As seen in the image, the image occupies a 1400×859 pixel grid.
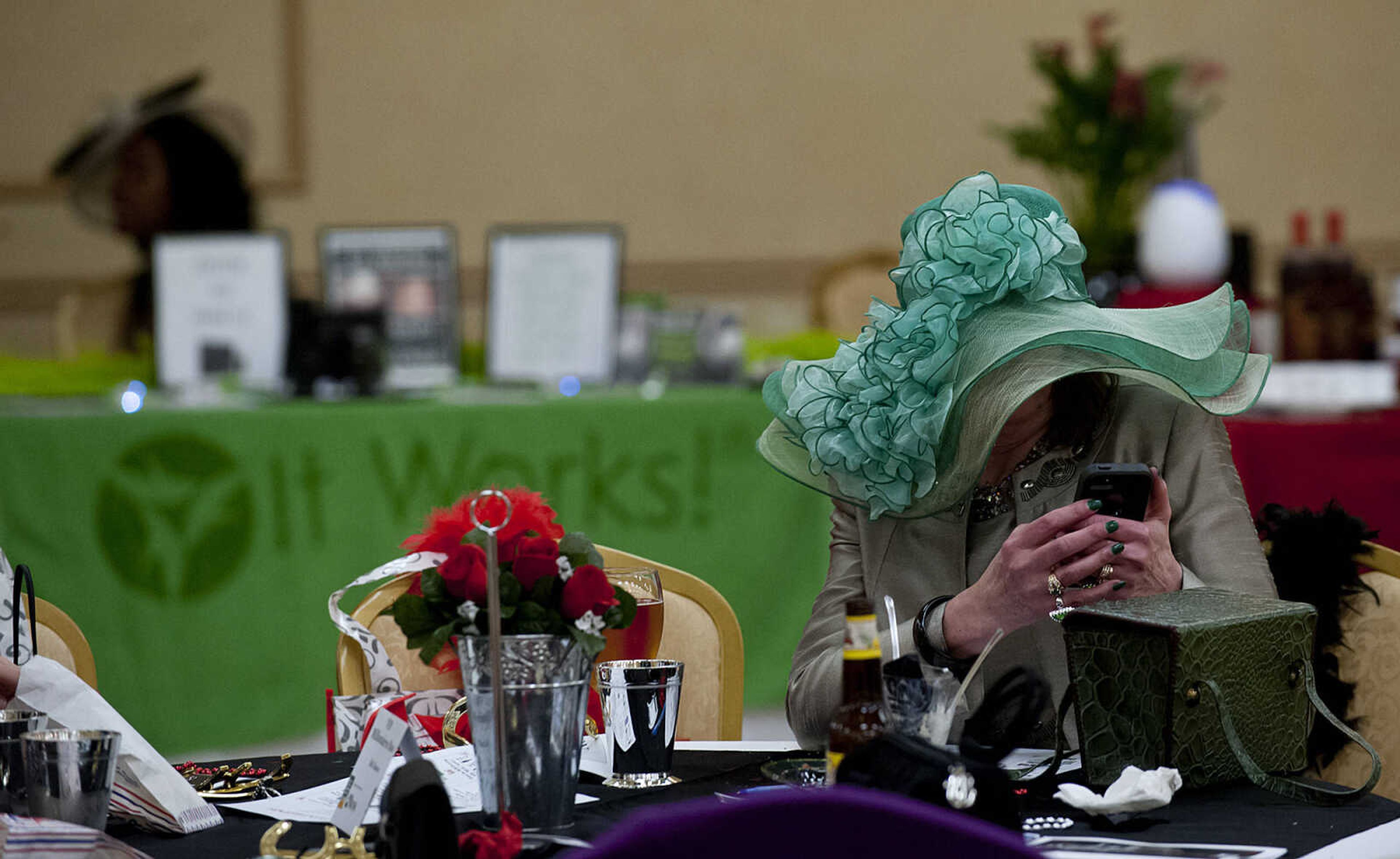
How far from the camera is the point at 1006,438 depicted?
1511 mm

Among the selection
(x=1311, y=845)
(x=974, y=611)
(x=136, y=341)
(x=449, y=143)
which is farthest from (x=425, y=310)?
(x=1311, y=845)

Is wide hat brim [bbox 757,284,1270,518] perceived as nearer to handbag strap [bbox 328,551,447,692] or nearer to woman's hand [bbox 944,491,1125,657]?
woman's hand [bbox 944,491,1125,657]

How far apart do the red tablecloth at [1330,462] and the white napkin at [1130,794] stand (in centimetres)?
184

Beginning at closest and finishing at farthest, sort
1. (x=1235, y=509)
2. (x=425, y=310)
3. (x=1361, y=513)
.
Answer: (x=1235, y=509), (x=1361, y=513), (x=425, y=310)

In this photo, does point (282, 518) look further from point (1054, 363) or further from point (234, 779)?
point (1054, 363)

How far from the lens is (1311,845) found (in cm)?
96

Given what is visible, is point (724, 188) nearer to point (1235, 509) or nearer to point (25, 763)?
point (1235, 509)

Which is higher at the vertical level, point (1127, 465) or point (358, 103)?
point (358, 103)

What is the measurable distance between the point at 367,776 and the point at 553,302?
2781 millimetres

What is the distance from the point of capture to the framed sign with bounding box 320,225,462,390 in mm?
3639

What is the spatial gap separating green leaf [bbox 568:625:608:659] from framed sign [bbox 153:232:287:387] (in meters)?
2.51

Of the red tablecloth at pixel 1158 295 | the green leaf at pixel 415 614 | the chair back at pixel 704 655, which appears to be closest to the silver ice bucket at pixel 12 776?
the green leaf at pixel 415 614

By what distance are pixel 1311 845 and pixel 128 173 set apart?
13.1 ft

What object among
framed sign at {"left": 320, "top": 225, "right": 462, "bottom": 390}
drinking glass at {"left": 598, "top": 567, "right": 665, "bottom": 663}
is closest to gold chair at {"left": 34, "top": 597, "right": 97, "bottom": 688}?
drinking glass at {"left": 598, "top": 567, "right": 665, "bottom": 663}
